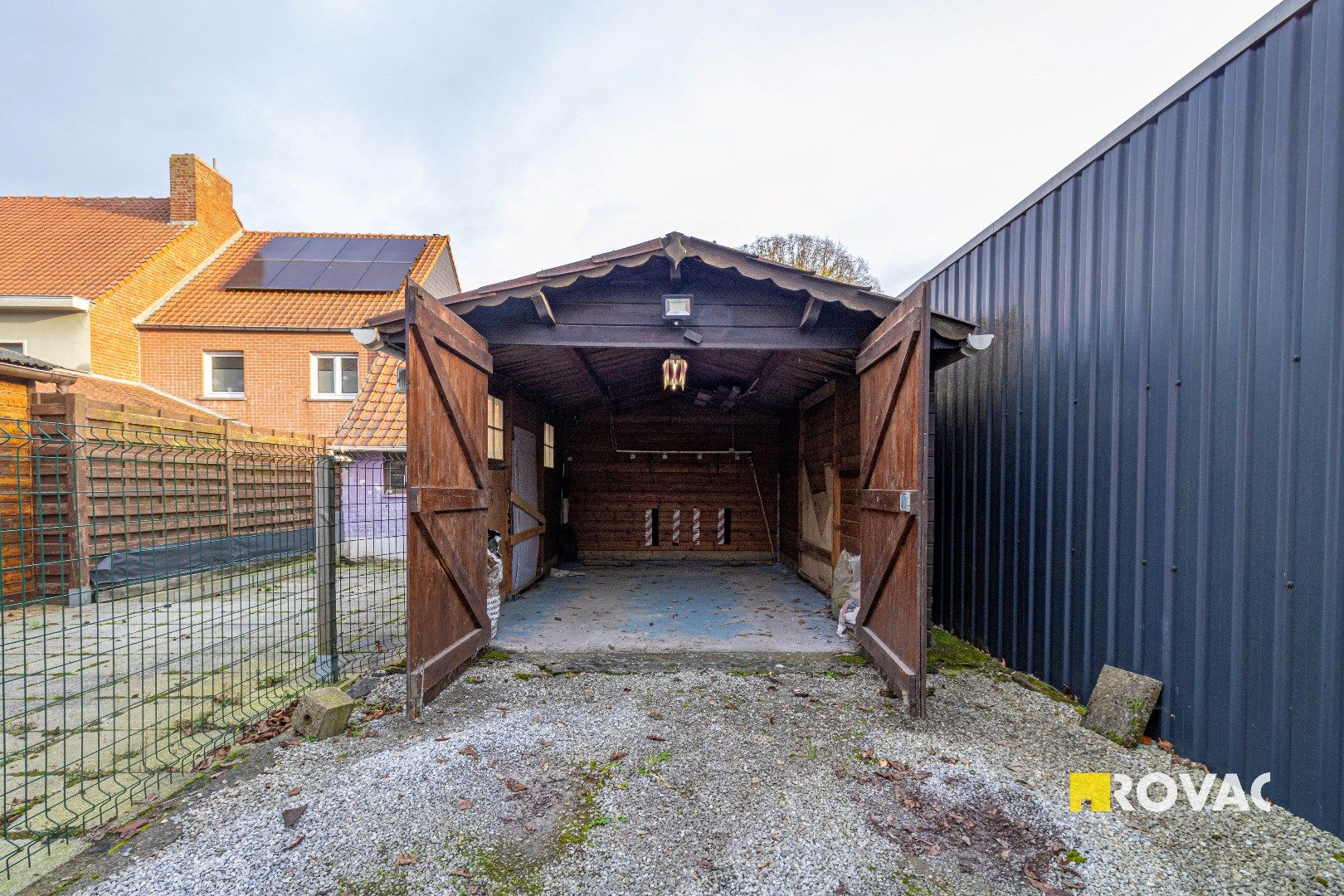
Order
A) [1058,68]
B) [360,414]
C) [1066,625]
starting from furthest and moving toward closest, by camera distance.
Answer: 1. [360,414]
2. [1058,68]
3. [1066,625]

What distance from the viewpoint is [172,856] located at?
2.17 meters

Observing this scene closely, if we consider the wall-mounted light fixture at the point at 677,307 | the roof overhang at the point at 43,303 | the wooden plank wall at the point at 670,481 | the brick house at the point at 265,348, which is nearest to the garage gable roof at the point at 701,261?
the wall-mounted light fixture at the point at 677,307

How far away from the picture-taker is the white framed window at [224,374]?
12398mm

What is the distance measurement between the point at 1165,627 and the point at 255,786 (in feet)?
15.5

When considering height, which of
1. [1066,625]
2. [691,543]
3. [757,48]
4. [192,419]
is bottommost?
[691,543]

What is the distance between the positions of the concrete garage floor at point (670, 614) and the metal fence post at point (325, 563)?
128 centimetres

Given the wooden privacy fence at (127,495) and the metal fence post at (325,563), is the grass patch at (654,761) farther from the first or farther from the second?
the wooden privacy fence at (127,495)

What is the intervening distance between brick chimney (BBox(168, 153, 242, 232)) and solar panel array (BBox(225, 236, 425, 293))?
1.34 metres

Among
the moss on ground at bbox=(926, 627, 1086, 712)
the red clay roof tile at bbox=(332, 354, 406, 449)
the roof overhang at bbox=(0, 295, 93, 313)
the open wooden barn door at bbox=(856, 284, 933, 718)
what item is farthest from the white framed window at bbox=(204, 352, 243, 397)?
the moss on ground at bbox=(926, 627, 1086, 712)

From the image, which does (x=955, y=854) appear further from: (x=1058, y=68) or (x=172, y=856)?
(x=1058, y=68)

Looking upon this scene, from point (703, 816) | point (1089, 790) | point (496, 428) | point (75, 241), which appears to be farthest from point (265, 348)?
point (1089, 790)

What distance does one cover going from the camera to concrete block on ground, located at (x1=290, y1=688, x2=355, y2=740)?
319 centimetres

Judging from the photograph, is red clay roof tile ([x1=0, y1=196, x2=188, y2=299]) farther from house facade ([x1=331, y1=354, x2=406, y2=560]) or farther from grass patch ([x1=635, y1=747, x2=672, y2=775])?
grass patch ([x1=635, y1=747, x2=672, y2=775])

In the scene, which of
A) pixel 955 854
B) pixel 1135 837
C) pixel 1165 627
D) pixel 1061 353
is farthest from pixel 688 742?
pixel 1061 353
